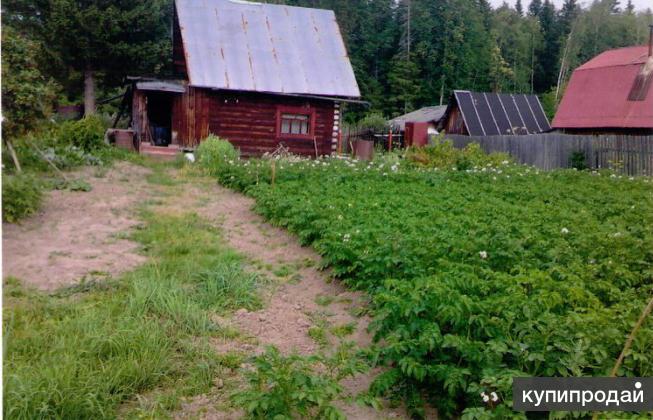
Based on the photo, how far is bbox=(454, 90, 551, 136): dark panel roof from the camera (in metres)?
31.5

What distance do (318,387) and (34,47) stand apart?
429 inches

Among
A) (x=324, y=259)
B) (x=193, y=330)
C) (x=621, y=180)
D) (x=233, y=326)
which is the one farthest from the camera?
(x=621, y=180)

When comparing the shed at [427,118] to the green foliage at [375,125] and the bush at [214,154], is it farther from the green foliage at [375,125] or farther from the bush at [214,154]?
the bush at [214,154]

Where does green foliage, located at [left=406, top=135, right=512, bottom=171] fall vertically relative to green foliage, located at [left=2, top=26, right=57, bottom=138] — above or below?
below

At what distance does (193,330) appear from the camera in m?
4.85

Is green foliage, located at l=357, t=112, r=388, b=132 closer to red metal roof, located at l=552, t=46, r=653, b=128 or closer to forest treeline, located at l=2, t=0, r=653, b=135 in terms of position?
red metal roof, located at l=552, t=46, r=653, b=128

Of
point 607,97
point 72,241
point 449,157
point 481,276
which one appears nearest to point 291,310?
point 481,276

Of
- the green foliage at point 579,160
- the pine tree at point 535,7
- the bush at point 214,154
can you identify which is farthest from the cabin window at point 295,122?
the pine tree at point 535,7

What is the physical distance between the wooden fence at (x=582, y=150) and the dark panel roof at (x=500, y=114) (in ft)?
33.0

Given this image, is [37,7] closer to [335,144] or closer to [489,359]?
[335,144]

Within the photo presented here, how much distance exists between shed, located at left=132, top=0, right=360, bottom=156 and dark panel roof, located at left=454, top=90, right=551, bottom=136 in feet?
39.7

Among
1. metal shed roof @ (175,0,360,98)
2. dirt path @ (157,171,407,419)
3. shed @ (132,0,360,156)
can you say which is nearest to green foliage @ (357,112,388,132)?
metal shed roof @ (175,0,360,98)

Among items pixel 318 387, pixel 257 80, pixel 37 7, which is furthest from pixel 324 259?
pixel 37 7

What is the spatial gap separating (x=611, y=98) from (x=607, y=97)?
0.88ft
